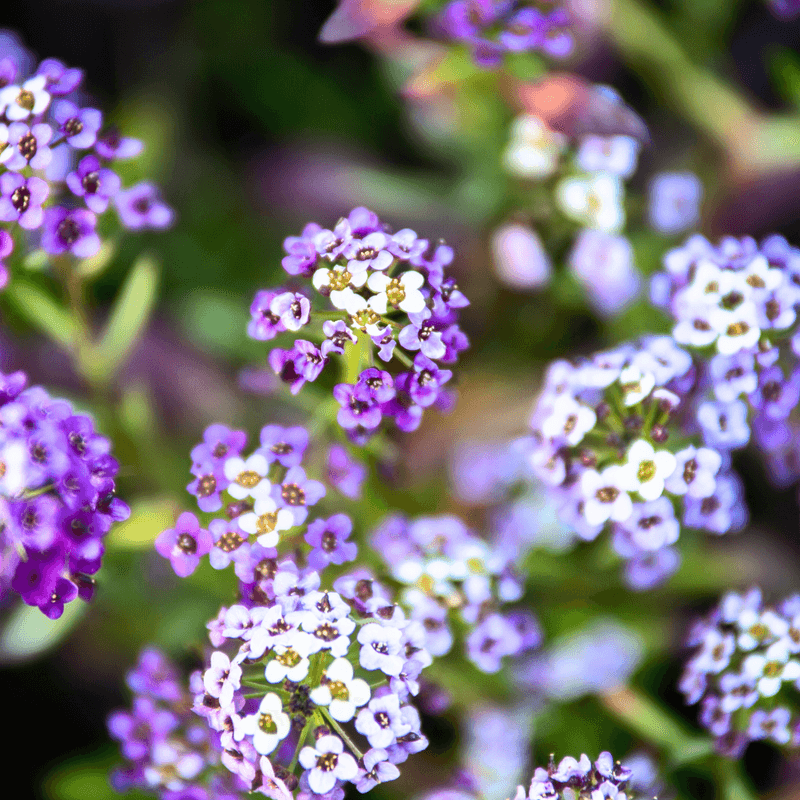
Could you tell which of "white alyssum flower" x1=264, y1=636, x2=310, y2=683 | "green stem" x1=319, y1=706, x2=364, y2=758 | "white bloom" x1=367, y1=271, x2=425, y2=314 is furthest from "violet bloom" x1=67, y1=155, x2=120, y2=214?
"green stem" x1=319, y1=706, x2=364, y2=758

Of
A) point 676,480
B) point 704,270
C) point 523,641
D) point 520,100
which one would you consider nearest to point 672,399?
point 676,480

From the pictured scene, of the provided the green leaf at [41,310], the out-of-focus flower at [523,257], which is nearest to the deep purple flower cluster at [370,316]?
the green leaf at [41,310]

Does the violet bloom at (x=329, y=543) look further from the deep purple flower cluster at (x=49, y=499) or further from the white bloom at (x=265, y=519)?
the deep purple flower cluster at (x=49, y=499)

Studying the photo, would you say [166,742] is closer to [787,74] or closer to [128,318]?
[128,318]

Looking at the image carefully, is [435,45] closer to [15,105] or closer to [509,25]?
[509,25]

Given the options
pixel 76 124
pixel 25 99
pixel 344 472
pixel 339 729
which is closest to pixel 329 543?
pixel 344 472
